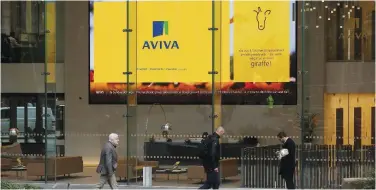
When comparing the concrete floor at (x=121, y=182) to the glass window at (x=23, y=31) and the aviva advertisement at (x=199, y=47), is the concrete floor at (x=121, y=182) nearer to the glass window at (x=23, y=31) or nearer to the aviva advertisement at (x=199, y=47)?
the aviva advertisement at (x=199, y=47)

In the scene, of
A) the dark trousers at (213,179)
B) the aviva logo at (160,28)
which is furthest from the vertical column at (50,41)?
the dark trousers at (213,179)

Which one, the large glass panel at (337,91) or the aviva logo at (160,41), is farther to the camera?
the aviva logo at (160,41)

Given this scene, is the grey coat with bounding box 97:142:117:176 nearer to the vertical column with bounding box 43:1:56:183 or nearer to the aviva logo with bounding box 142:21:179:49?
the vertical column with bounding box 43:1:56:183

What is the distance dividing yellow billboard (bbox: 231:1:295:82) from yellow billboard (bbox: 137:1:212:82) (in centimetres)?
90

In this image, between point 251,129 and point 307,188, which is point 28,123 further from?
point 307,188

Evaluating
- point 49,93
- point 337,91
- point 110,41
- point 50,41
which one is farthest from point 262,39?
point 49,93

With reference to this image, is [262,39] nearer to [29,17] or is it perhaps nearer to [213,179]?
[213,179]

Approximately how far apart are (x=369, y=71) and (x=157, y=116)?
644 centimetres

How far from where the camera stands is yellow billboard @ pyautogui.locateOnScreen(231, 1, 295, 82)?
16.8m

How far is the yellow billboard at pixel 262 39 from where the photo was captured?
1680 centimetres

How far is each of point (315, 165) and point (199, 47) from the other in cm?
476

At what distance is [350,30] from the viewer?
17.1 meters

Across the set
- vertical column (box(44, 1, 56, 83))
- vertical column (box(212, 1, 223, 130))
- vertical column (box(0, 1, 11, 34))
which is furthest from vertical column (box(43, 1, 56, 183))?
vertical column (box(212, 1, 223, 130))

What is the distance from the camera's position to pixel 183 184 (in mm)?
15867
